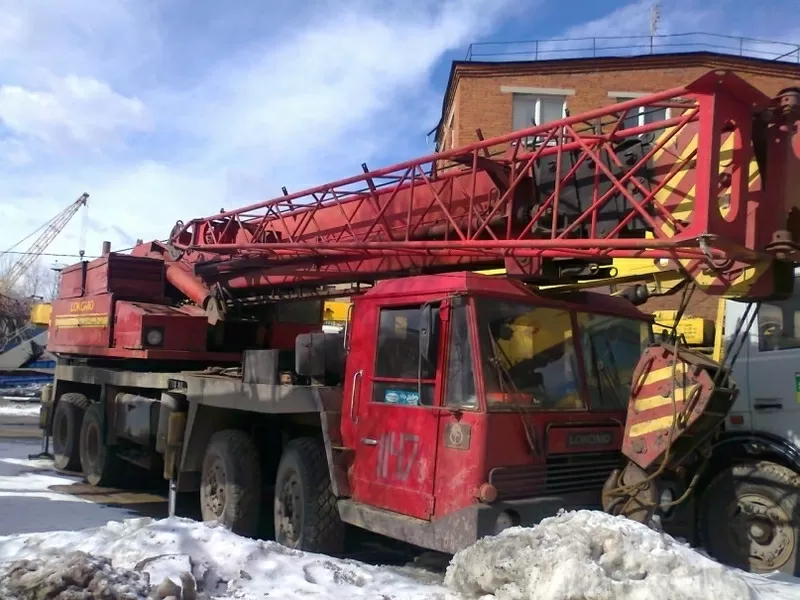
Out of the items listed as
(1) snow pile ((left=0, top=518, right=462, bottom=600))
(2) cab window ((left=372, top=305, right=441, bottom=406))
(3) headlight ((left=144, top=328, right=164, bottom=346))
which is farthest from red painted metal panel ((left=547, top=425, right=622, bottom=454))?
(3) headlight ((left=144, top=328, right=164, bottom=346))

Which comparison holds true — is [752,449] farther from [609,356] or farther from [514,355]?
[514,355]

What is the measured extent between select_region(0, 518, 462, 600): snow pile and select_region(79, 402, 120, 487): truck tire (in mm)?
5188

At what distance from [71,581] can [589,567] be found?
2.73m

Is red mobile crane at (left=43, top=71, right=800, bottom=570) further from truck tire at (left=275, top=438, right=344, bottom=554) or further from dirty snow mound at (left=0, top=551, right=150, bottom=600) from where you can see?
dirty snow mound at (left=0, top=551, right=150, bottom=600)

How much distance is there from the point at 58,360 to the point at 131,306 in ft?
11.8

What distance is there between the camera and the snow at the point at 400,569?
3.92 metres

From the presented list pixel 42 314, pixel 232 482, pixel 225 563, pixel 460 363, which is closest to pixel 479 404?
pixel 460 363

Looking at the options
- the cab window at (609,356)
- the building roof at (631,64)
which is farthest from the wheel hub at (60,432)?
the building roof at (631,64)

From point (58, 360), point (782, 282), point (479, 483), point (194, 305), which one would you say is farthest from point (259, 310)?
point (782, 282)

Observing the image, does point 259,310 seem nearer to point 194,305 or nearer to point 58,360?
point 194,305

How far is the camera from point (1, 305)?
1759 inches

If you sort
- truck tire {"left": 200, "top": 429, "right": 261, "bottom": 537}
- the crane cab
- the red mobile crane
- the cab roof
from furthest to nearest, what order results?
truck tire {"left": 200, "top": 429, "right": 261, "bottom": 537}, the cab roof, the crane cab, the red mobile crane

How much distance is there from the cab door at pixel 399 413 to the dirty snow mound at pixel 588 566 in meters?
0.92

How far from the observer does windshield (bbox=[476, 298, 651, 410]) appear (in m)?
5.19
